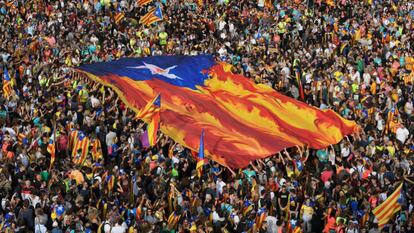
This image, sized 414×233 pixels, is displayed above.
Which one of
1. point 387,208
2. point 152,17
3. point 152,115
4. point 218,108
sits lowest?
point 218,108

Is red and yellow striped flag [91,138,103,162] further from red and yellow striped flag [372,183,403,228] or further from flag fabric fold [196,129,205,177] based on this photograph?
red and yellow striped flag [372,183,403,228]

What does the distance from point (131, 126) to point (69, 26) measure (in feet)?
35.4

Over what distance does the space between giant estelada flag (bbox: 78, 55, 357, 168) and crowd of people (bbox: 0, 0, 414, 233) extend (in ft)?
1.27

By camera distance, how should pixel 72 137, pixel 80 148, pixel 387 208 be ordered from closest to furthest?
pixel 387 208, pixel 80 148, pixel 72 137

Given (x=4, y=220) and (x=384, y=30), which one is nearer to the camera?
(x=4, y=220)

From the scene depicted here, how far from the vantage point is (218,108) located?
90.4ft

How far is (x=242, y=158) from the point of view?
23969 millimetres

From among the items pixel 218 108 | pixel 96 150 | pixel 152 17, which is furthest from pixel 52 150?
pixel 152 17

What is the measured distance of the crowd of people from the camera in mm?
20719

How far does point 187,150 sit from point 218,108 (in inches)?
131

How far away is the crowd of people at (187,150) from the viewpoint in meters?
20.7

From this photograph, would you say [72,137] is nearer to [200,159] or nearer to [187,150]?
[187,150]

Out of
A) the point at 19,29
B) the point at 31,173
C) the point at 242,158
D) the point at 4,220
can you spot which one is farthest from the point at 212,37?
the point at 4,220

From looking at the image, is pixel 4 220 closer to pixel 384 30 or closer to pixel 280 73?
pixel 280 73
